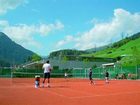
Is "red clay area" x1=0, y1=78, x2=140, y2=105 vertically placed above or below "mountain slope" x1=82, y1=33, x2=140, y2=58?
below

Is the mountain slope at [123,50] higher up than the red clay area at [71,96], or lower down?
higher up

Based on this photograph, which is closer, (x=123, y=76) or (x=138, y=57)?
(x=123, y=76)

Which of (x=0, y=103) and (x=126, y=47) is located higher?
(x=126, y=47)

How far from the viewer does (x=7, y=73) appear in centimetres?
5988

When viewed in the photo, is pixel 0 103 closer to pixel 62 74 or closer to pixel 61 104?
pixel 61 104

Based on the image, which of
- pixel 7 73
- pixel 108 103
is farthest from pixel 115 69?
pixel 108 103

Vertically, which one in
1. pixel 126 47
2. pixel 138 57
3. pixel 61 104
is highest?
pixel 126 47

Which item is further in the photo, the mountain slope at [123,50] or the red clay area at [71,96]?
the mountain slope at [123,50]

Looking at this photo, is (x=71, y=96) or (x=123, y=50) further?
(x=123, y=50)

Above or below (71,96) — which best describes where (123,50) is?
above

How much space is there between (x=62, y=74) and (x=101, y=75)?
949cm

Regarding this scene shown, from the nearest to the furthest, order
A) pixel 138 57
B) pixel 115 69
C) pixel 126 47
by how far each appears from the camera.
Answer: pixel 115 69 < pixel 138 57 < pixel 126 47

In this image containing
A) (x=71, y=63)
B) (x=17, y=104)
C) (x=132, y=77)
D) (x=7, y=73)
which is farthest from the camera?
(x=71, y=63)

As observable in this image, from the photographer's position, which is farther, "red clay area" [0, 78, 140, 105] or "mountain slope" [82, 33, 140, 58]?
"mountain slope" [82, 33, 140, 58]
